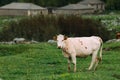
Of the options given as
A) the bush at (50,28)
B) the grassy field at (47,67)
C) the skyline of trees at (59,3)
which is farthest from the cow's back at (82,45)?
the skyline of trees at (59,3)

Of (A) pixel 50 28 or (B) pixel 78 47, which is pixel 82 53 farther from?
(A) pixel 50 28

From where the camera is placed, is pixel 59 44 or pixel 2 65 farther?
pixel 2 65

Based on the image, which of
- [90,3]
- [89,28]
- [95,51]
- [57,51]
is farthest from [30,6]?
[95,51]

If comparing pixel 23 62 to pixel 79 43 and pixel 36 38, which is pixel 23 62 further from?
pixel 36 38

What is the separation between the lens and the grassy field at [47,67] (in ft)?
62.2

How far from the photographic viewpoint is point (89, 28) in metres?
50.5

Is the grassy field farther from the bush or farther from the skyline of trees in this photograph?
the skyline of trees

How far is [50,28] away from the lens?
48.1 meters

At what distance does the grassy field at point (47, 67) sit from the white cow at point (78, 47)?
1.97 feet

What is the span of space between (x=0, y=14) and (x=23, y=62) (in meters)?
96.7

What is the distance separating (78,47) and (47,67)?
2.28 metres

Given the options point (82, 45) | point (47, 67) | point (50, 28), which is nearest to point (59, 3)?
point (50, 28)

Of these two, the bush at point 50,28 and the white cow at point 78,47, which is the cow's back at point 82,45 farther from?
the bush at point 50,28

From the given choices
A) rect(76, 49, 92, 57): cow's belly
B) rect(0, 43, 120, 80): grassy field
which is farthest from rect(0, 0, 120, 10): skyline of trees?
rect(76, 49, 92, 57): cow's belly
